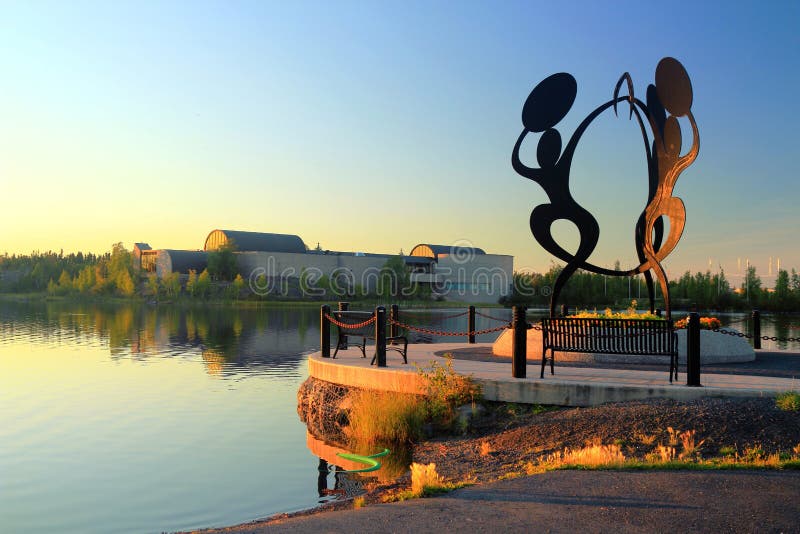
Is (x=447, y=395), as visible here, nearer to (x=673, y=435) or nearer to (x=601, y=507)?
(x=673, y=435)

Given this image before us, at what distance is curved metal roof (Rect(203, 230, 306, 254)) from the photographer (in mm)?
103438

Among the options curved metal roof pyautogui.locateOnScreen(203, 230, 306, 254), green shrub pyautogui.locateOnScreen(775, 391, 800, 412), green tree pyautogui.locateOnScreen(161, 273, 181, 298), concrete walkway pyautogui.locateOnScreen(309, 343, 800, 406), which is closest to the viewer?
green shrub pyautogui.locateOnScreen(775, 391, 800, 412)

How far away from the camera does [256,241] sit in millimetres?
105375

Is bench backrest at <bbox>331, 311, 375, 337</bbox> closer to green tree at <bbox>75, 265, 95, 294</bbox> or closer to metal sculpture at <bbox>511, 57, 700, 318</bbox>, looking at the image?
metal sculpture at <bbox>511, 57, 700, 318</bbox>

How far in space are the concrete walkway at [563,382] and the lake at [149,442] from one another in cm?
155

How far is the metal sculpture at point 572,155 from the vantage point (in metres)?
14.7

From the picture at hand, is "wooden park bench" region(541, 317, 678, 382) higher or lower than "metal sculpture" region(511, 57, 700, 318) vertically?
lower

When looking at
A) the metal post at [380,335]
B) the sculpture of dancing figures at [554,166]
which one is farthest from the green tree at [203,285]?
the metal post at [380,335]

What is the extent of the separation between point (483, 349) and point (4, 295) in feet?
449

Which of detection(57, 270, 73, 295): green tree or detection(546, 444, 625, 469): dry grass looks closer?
detection(546, 444, 625, 469): dry grass

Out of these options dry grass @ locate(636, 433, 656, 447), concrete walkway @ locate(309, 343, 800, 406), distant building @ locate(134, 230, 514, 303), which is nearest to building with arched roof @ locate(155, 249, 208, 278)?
distant building @ locate(134, 230, 514, 303)

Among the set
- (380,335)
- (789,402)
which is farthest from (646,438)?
(380,335)

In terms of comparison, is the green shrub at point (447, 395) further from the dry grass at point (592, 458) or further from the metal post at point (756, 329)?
the metal post at point (756, 329)

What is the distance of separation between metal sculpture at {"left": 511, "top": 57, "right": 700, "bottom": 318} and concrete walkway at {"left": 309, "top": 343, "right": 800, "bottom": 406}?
9.07ft
